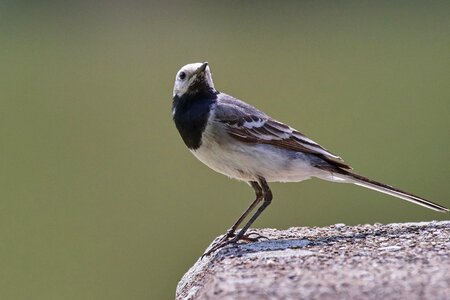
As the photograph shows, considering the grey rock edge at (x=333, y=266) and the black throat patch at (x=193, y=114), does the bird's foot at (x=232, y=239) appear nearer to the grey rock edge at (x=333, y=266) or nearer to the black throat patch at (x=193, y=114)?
the grey rock edge at (x=333, y=266)

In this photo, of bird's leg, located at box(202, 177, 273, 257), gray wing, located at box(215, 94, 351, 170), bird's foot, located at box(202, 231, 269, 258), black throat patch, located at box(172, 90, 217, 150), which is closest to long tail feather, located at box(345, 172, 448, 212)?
gray wing, located at box(215, 94, 351, 170)

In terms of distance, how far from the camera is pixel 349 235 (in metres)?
7.39

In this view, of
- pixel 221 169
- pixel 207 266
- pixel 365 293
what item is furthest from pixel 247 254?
pixel 365 293

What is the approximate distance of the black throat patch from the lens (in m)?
7.55

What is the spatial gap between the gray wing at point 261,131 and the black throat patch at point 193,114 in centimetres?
10

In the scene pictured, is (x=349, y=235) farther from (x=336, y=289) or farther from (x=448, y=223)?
(x=336, y=289)

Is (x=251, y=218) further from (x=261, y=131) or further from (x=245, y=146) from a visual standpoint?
(x=261, y=131)

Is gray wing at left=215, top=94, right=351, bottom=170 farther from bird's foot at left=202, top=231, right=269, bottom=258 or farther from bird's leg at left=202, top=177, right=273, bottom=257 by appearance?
bird's foot at left=202, top=231, right=269, bottom=258

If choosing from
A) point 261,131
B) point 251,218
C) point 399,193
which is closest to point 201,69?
point 261,131

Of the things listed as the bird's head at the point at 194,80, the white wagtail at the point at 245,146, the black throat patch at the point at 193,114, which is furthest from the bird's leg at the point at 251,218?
the bird's head at the point at 194,80

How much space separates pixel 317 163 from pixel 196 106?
43.8 inches

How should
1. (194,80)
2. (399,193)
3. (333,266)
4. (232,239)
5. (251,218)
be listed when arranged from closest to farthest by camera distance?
(333,266) < (232,239) < (251,218) < (399,193) < (194,80)

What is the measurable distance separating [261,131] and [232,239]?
3.13ft

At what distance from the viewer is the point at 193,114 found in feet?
25.3
